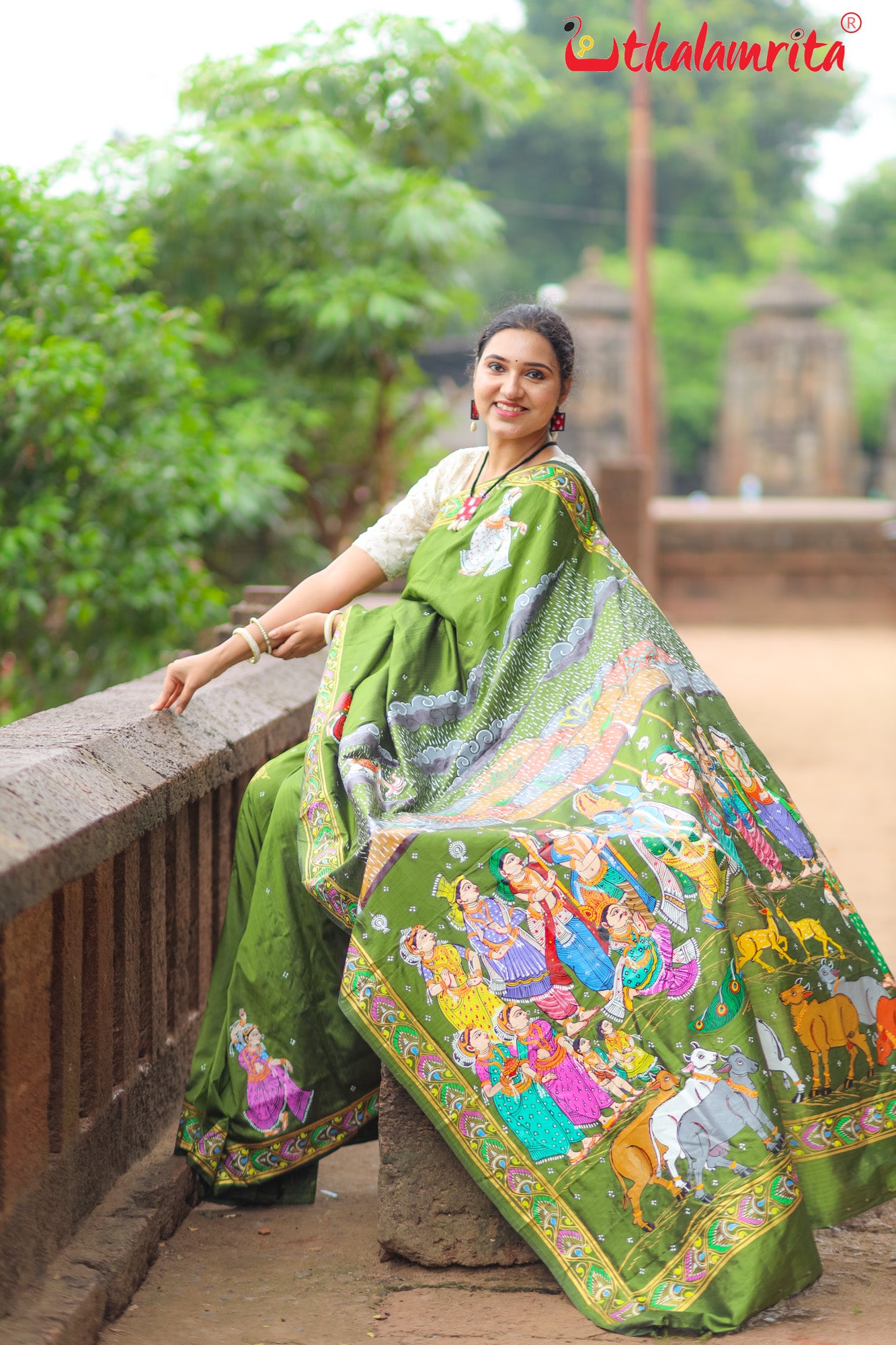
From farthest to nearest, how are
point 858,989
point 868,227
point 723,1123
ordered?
point 868,227, point 858,989, point 723,1123

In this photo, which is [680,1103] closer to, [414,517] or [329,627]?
[329,627]

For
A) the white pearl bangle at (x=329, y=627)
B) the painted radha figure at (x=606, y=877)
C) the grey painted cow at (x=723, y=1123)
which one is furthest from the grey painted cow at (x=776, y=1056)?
the white pearl bangle at (x=329, y=627)

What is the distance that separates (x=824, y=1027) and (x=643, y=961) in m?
0.38

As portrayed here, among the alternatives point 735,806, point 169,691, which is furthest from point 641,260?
point 735,806

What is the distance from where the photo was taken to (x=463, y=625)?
239cm

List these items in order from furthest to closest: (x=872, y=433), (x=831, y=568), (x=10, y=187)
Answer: (x=872, y=433), (x=831, y=568), (x=10, y=187)

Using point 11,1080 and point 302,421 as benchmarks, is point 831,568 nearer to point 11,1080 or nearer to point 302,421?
point 302,421

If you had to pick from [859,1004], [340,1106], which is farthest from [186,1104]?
[859,1004]

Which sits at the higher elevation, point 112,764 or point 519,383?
point 519,383

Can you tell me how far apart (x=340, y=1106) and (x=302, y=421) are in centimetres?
571

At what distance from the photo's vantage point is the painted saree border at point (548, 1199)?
77.3 inches

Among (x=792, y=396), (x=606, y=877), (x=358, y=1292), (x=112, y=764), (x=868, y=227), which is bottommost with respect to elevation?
(x=358, y=1292)

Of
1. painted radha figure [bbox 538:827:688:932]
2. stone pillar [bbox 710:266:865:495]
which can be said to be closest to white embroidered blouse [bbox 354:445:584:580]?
painted radha figure [bbox 538:827:688:932]

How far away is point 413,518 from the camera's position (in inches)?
103
